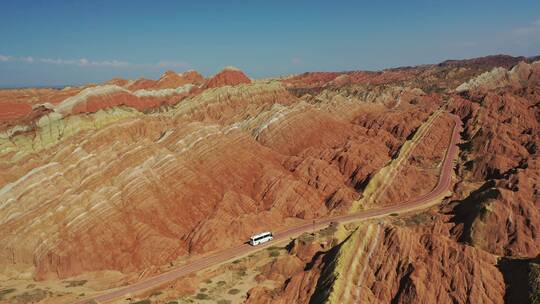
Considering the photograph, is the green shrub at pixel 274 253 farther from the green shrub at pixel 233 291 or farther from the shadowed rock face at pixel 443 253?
the green shrub at pixel 233 291

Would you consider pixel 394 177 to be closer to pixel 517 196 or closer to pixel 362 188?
pixel 362 188

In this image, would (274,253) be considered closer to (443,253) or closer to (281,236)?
(281,236)

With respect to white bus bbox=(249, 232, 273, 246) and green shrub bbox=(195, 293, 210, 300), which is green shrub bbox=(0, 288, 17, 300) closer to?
green shrub bbox=(195, 293, 210, 300)

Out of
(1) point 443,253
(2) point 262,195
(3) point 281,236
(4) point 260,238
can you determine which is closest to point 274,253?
(4) point 260,238

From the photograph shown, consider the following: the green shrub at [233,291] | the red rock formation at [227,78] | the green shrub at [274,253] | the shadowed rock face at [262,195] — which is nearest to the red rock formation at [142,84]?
the red rock formation at [227,78]

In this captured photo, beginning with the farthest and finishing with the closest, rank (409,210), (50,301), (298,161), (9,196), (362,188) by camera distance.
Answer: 1. (298,161)
2. (362,188)
3. (409,210)
4. (9,196)
5. (50,301)

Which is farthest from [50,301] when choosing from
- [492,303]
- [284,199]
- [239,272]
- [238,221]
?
[492,303]
